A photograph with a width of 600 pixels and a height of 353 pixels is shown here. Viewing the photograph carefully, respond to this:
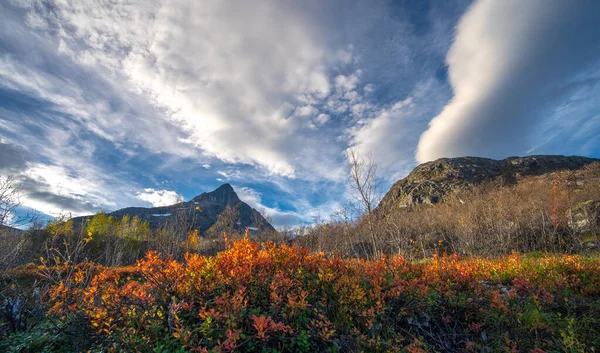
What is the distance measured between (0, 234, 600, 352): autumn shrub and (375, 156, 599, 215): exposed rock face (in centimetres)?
5924

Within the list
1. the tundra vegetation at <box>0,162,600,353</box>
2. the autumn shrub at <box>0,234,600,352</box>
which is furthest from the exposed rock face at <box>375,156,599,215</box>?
the autumn shrub at <box>0,234,600,352</box>

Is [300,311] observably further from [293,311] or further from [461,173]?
[461,173]

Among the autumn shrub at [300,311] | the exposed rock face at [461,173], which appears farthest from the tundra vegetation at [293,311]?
the exposed rock face at [461,173]

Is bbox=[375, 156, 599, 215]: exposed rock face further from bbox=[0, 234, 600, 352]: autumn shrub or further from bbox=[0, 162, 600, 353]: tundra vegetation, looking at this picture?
bbox=[0, 234, 600, 352]: autumn shrub

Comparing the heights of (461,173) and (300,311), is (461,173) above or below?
above

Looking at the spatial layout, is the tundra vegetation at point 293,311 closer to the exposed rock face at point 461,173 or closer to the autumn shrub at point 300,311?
the autumn shrub at point 300,311

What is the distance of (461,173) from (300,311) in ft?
269

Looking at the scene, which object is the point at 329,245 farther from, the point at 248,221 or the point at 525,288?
the point at 248,221

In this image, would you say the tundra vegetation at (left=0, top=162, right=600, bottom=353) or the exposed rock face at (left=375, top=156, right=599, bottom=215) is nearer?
the tundra vegetation at (left=0, top=162, right=600, bottom=353)

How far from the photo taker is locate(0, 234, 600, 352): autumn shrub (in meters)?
2.58

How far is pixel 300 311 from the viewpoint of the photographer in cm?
297

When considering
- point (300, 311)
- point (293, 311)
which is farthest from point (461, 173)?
point (293, 311)

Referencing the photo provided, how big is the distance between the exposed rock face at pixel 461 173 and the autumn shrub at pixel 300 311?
59.2 m

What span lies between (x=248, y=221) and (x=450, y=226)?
161 metres
